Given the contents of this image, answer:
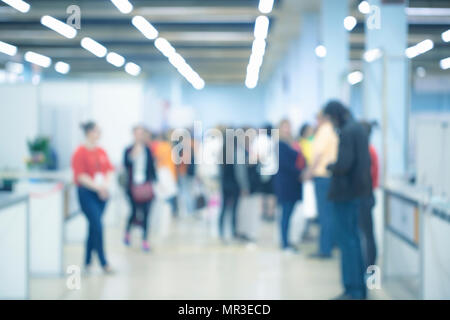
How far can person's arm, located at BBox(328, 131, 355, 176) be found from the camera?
475cm

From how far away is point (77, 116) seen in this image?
8.37 m

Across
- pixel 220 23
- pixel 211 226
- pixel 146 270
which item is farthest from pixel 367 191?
pixel 220 23

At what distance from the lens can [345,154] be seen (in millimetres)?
4754

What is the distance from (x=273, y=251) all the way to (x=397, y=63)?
8.57 ft

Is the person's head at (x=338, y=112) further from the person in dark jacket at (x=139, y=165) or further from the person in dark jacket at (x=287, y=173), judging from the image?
the person in dark jacket at (x=139, y=165)

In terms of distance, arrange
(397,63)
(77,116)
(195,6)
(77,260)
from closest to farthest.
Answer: (77,260), (397,63), (77,116), (195,6)

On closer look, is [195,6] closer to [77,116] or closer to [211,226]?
[77,116]

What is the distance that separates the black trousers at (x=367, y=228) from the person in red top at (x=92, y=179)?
91.3 inches

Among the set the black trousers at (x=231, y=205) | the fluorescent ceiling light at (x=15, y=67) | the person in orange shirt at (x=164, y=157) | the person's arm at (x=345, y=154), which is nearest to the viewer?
the person's arm at (x=345, y=154)

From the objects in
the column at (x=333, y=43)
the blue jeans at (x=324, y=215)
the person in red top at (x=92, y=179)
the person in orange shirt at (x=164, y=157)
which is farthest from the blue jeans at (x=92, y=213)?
the column at (x=333, y=43)

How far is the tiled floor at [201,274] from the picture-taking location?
16.9 feet

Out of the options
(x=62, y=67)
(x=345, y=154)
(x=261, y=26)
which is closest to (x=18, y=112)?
(x=345, y=154)

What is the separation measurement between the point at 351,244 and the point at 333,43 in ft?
16.9

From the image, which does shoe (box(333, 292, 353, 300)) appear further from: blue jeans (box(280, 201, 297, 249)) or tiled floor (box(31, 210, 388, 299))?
blue jeans (box(280, 201, 297, 249))
